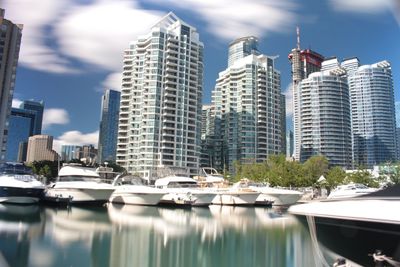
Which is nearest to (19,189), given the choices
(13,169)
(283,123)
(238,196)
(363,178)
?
(13,169)

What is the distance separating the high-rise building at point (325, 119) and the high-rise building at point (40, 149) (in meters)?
30.1

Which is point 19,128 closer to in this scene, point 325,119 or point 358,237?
point 325,119

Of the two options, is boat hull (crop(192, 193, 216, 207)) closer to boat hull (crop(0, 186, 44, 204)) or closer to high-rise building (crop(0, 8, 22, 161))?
boat hull (crop(0, 186, 44, 204))

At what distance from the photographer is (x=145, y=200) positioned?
755 inches

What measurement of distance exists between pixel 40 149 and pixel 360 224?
4794 centimetres

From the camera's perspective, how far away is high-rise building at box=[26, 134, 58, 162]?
43469 millimetres

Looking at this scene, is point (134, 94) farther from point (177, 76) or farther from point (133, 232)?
point (133, 232)

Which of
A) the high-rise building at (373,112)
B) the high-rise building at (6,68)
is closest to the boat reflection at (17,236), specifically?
the high-rise building at (373,112)

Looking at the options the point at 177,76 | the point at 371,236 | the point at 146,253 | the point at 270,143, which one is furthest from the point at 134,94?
the point at 371,236

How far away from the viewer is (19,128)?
53.1 metres

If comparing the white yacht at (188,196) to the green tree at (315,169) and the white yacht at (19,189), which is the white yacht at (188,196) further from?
the green tree at (315,169)

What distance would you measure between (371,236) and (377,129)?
8823 mm

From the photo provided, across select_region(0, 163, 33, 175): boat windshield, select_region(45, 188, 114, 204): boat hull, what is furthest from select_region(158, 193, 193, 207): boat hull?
select_region(0, 163, 33, 175): boat windshield

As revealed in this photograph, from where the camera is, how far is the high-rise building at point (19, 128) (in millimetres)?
48903
